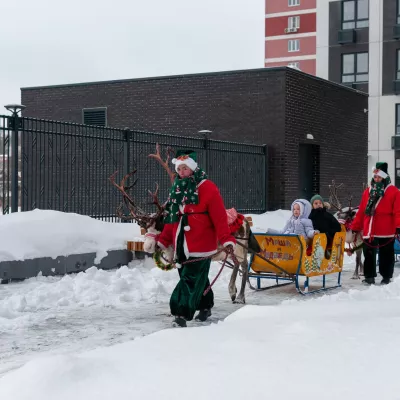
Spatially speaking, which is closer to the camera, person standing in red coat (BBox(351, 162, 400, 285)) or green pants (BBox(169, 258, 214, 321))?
green pants (BBox(169, 258, 214, 321))

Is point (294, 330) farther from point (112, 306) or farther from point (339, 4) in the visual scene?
point (339, 4)

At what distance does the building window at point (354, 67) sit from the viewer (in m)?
45.4

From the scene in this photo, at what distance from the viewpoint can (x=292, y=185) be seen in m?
23.1

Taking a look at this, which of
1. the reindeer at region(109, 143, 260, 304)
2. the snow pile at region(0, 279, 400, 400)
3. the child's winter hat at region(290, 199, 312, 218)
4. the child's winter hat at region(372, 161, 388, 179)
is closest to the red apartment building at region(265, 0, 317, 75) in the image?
the child's winter hat at region(372, 161, 388, 179)

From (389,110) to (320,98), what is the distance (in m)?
20.2

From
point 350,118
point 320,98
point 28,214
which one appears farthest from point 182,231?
point 350,118

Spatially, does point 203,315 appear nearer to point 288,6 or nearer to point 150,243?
point 150,243

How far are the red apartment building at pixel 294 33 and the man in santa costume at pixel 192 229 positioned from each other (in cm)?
5886

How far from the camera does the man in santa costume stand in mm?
8219

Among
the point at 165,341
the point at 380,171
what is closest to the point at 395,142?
the point at 380,171

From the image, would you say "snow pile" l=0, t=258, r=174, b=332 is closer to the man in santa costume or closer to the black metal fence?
the man in santa costume

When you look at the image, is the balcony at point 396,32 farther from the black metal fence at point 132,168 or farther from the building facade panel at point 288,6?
the black metal fence at point 132,168

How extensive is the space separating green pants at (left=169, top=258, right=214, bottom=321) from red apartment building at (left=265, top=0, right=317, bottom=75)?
5902 centimetres

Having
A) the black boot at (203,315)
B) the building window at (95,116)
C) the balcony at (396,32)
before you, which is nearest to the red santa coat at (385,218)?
the black boot at (203,315)
